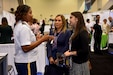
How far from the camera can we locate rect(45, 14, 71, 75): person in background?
2691mm

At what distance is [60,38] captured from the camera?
2.70 meters

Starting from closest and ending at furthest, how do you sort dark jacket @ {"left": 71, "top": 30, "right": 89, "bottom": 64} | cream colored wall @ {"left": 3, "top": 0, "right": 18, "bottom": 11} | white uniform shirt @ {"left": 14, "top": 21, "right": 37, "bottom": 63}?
1. white uniform shirt @ {"left": 14, "top": 21, "right": 37, "bottom": 63}
2. dark jacket @ {"left": 71, "top": 30, "right": 89, "bottom": 64}
3. cream colored wall @ {"left": 3, "top": 0, "right": 18, "bottom": 11}

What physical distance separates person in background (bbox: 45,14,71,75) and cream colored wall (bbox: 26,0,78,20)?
51.8 feet

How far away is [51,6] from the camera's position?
735 inches

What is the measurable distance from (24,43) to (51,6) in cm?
1673

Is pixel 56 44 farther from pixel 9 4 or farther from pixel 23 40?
pixel 9 4

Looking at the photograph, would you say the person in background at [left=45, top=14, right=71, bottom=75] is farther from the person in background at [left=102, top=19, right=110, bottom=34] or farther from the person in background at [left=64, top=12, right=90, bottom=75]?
the person in background at [left=102, top=19, right=110, bottom=34]

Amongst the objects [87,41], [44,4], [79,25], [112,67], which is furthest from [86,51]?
[44,4]

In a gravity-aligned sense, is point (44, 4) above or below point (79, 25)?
above

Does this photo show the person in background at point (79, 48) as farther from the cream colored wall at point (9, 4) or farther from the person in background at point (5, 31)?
the cream colored wall at point (9, 4)

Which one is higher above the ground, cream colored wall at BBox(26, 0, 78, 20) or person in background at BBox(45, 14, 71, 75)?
cream colored wall at BBox(26, 0, 78, 20)

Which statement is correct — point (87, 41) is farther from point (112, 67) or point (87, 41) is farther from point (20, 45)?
point (112, 67)

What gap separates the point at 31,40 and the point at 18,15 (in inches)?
10.9

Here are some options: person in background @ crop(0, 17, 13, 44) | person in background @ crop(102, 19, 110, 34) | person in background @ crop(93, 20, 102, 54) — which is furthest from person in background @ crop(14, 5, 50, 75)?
person in background @ crop(102, 19, 110, 34)
